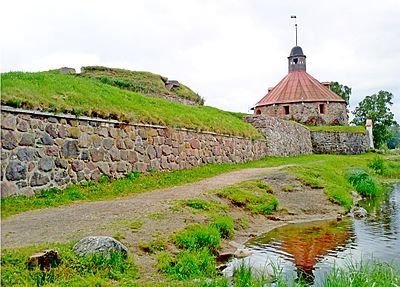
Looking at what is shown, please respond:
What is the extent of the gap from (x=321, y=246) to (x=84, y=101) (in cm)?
673

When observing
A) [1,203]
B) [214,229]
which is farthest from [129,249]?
[1,203]

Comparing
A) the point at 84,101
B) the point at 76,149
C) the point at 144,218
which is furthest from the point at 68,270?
the point at 84,101

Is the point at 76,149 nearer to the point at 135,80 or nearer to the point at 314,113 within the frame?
the point at 135,80

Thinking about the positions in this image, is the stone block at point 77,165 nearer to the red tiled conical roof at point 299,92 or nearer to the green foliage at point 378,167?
the green foliage at point 378,167

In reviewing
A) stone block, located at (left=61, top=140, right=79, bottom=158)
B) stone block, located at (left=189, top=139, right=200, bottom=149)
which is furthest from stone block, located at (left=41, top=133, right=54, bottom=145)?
stone block, located at (left=189, top=139, right=200, bottom=149)

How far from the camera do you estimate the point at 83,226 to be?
21.8ft

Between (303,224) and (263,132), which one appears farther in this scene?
(263,132)

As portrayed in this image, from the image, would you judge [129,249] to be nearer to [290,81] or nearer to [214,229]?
[214,229]

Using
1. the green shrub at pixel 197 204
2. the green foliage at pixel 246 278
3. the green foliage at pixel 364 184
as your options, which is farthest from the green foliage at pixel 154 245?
the green foliage at pixel 364 184

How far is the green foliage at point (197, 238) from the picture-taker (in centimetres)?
665

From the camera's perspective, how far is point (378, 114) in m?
45.0

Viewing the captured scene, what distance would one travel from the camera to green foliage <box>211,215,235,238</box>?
7.99 metres

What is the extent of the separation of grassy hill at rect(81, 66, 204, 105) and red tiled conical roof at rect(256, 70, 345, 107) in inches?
635

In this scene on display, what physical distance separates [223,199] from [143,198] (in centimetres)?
189
